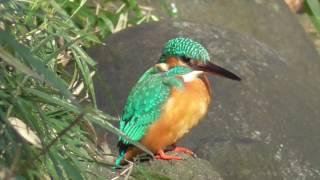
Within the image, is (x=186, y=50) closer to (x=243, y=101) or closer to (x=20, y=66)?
(x=243, y=101)

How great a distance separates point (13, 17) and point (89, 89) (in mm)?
753

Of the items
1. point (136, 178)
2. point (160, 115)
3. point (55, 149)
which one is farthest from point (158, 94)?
point (55, 149)

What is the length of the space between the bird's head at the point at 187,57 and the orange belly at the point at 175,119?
0.51ft

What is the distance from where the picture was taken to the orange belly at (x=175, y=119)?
183 inches

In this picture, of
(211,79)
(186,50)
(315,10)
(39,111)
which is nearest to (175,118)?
(186,50)

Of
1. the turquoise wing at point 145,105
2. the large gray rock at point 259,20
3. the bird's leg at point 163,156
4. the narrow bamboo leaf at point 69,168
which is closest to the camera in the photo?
the narrow bamboo leaf at point 69,168

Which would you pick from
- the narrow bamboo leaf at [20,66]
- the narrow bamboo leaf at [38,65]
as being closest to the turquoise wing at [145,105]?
the narrow bamboo leaf at [20,66]

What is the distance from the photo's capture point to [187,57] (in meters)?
4.86

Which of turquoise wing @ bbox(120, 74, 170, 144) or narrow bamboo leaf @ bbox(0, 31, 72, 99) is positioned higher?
narrow bamboo leaf @ bbox(0, 31, 72, 99)

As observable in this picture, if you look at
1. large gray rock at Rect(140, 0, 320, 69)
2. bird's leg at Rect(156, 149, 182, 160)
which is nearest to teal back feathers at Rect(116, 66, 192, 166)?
bird's leg at Rect(156, 149, 182, 160)

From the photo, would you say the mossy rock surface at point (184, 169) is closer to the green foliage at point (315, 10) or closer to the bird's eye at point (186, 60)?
the bird's eye at point (186, 60)

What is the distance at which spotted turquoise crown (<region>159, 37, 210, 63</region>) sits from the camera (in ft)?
15.8

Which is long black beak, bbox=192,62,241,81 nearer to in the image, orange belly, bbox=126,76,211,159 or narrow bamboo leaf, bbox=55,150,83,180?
orange belly, bbox=126,76,211,159

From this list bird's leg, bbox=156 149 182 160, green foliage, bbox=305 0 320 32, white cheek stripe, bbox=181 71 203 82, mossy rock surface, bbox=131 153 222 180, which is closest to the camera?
green foliage, bbox=305 0 320 32
